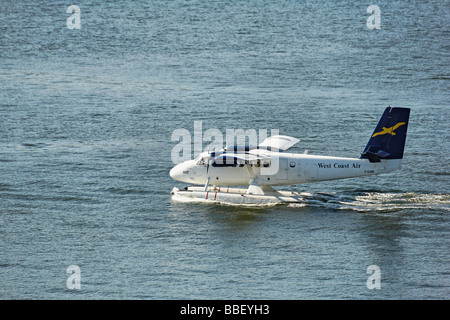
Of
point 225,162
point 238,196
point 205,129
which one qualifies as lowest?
point 238,196

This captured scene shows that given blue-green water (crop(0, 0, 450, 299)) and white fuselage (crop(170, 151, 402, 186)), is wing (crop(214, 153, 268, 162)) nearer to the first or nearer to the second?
white fuselage (crop(170, 151, 402, 186))

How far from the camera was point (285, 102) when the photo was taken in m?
77.2

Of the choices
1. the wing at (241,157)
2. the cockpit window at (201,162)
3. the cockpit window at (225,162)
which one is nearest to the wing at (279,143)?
the wing at (241,157)

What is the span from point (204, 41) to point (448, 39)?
34416 millimetres

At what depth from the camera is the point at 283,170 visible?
50812mm

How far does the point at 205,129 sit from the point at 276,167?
66.3 feet

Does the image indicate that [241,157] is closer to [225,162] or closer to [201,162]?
[225,162]

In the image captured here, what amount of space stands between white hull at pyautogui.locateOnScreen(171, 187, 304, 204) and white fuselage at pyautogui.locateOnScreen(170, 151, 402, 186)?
2.50 ft

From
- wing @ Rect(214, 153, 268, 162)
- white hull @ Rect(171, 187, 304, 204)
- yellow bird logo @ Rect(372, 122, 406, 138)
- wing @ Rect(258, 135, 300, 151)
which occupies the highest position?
yellow bird logo @ Rect(372, 122, 406, 138)

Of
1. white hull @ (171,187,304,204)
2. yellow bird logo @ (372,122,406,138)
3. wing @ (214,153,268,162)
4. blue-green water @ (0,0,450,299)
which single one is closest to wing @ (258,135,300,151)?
wing @ (214,153,268,162)

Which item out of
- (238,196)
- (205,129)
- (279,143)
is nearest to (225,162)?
(238,196)

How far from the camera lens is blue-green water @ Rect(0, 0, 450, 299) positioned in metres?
41.3

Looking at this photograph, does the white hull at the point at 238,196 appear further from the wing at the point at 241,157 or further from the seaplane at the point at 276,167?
the wing at the point at 241,157

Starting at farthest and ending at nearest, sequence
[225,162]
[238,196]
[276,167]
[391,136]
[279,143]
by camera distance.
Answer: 1. [279,143]
2. [225,162]
3. [238,196]
4. [276,167]
5. [391,136]
